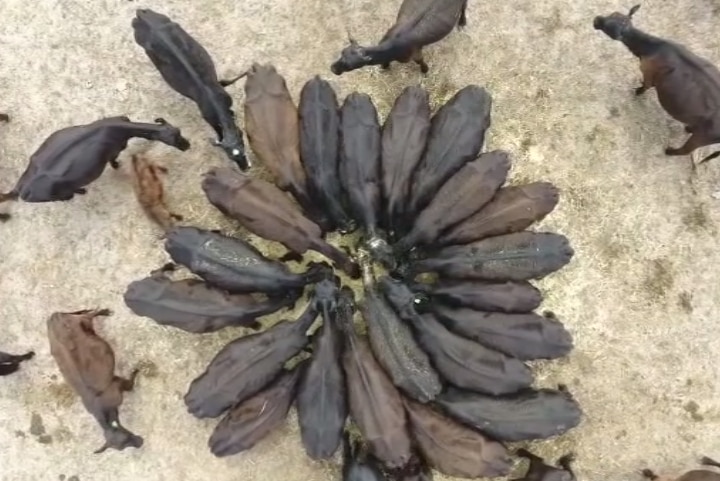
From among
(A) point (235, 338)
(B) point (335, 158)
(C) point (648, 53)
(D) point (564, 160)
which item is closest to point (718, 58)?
(C) point (648, 53)

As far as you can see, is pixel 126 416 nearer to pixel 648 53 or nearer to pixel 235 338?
pixel 235 338

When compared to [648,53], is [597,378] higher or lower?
lower

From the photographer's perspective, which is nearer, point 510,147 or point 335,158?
point 335,158

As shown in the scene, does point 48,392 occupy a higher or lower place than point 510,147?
lower

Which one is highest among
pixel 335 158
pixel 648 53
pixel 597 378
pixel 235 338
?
pixel 648 53

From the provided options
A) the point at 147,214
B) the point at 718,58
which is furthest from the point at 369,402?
the point at 718,58

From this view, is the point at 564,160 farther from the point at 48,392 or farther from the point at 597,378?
the point at 48,392
